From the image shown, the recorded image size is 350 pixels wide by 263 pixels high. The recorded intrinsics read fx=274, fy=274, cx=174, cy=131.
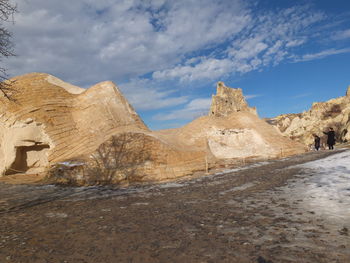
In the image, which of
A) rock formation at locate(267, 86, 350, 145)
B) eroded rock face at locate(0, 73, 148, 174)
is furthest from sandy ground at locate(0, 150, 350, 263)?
rock formation at locate(267, 86, 350, 145)

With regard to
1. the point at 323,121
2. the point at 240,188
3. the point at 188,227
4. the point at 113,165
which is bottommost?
the point at 188,227

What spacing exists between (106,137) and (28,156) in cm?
422

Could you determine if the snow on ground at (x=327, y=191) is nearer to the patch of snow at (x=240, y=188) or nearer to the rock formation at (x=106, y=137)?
the patch of snow at (x=240, y=188)

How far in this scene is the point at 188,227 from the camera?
4488mm

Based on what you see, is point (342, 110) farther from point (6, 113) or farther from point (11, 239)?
point (11, 239)

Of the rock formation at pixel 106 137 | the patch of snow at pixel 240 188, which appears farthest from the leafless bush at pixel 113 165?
the patch of snow at pixel 240 188

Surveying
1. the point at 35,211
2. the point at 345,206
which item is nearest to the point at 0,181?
the point at 35,211

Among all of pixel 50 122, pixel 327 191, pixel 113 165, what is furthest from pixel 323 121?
pixel 327 191

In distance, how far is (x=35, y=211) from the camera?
20.2ft

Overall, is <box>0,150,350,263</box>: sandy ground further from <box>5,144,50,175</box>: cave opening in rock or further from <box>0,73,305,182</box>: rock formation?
<box>5,144,50,175</box>: cave opening in rock

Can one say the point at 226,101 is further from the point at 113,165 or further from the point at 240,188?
the point at 240,188

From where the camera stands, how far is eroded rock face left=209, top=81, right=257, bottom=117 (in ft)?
97.2

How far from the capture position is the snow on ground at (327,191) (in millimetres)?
4582

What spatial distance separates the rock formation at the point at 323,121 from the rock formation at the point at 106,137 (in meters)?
24.2
